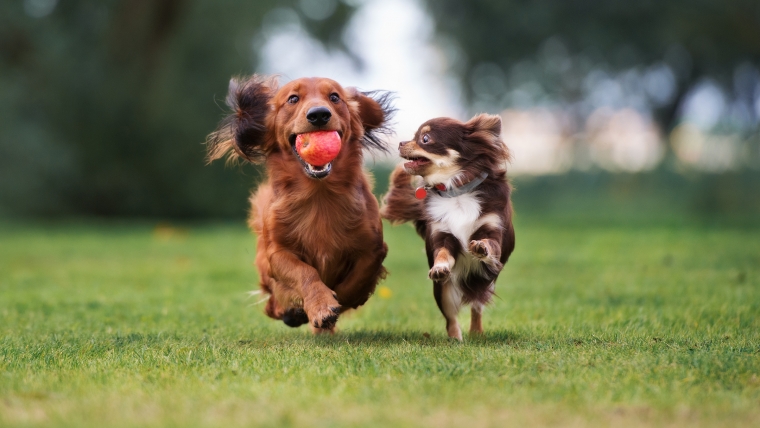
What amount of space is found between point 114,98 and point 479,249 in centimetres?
1730

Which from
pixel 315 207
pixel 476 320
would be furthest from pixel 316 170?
pixel 476 320

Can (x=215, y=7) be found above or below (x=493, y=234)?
above

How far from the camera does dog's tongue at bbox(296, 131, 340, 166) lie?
499 cm

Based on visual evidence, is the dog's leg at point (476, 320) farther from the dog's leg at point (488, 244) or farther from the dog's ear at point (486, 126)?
the dog's ear at point (486, 126)

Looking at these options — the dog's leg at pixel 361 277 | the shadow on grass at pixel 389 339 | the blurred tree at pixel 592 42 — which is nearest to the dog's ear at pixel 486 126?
the dog's leg at pixel 361 277

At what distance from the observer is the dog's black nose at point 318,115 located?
4945 millimetres

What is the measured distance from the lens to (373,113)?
5766 millimetres

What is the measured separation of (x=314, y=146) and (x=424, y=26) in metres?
21.1

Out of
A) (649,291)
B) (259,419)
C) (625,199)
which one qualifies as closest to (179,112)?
(625,199)

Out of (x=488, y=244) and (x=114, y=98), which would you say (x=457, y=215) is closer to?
(x=488, y=244)

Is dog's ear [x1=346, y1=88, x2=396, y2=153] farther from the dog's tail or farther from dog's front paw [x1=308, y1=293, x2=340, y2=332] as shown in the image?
dog's front paw [x1=308, y1=293, x2=340, y2=332]

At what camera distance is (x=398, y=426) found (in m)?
2.80

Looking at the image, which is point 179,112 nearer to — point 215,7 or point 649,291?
point 215,7

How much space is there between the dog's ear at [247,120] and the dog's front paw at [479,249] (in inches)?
67.3
